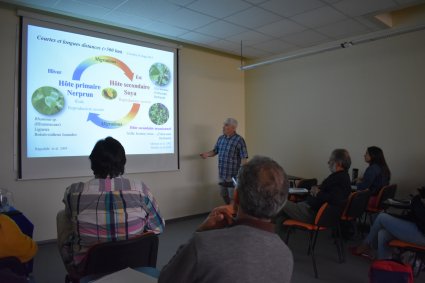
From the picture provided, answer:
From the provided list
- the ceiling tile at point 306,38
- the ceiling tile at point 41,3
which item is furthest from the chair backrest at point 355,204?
the ceiling tile at point 41,3

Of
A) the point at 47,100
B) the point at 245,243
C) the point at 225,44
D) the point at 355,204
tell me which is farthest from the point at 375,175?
the point at 47,100

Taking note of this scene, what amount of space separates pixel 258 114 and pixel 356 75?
1.86m

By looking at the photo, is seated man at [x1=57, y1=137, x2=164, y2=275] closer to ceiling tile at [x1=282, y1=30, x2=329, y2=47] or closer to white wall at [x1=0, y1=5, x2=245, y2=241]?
white wall at [x1=0, y1=5, x2=245, y2=241]

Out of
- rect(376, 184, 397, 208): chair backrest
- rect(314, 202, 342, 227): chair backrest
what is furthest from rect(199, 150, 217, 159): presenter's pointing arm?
rect(376, 184, 397, 208): chair backrest

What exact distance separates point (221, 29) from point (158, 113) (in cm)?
147

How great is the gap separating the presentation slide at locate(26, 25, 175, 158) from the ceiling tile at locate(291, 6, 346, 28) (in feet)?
6.37

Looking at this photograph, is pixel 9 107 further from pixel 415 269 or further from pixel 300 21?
pixel 415 269

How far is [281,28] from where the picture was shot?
4293mm

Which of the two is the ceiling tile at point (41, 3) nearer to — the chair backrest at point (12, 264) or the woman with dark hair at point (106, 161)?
the woman with dark hair at point (106, 161)

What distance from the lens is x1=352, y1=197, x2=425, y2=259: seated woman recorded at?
2.64 metres

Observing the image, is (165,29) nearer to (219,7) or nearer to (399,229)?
(219,7)

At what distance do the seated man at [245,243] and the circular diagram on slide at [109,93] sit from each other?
3348 mm

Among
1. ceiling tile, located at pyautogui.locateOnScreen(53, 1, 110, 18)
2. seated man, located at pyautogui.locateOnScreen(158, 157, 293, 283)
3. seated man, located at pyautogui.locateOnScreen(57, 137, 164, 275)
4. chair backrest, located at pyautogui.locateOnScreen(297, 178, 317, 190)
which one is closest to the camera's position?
seated man, located at pyautogui.locateOnScreen(158, 157, 293, 283)

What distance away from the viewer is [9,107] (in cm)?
358
